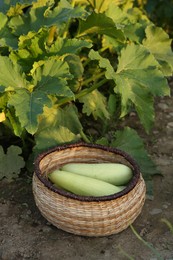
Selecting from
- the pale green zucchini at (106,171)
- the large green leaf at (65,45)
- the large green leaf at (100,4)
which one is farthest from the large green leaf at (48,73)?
the large green leaf at (100,4)

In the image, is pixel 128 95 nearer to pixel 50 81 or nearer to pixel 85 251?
pixel 50 81

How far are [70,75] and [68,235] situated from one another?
0.96 metres

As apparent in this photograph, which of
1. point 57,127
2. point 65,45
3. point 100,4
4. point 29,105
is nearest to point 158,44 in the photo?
point 100,4

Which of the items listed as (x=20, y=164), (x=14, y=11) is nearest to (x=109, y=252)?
(x=20, y=164)

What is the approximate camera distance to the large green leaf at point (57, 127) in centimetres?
368

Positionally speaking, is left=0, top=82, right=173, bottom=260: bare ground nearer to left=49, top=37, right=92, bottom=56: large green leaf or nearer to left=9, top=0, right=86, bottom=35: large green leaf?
left=49, top=37, right=92, bottom=56: large green leaf

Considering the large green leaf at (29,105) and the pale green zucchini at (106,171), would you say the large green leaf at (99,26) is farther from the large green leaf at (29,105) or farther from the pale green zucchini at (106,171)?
the pale green zucchini at (106,171)

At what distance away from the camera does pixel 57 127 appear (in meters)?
3.82

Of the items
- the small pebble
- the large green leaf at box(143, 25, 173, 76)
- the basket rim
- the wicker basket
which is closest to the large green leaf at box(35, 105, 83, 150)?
the basket rim

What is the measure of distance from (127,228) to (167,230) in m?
0.24

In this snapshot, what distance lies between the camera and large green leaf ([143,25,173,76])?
425 centimetres

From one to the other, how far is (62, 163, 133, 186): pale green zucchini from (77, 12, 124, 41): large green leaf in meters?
0.94

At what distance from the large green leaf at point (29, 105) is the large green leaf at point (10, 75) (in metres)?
0.07

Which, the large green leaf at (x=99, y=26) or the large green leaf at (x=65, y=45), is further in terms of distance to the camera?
the large green leaf at (x=99, y=26)
